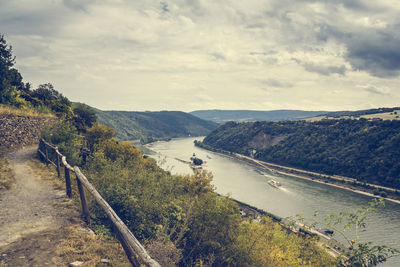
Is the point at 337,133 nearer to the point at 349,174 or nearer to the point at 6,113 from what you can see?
the point at 349,174

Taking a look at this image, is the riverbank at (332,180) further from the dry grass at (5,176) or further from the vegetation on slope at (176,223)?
the dry grass at (5,176)

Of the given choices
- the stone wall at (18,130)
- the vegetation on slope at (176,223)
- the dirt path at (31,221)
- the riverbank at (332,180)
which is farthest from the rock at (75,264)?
the riverbank at (332,180)

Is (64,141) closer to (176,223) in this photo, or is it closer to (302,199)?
(176,223)

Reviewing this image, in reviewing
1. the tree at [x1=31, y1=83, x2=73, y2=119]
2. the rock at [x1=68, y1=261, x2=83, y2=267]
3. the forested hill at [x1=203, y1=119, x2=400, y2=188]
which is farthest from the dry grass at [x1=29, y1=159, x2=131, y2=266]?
the forested hill at [x1=203, y1=119, x2=400, y2=188]

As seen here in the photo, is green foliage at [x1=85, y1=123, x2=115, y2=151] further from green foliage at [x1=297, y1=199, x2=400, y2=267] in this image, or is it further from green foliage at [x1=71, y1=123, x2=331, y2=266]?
green foliage at [x1=297, y1=199, x2=400, y2=267]

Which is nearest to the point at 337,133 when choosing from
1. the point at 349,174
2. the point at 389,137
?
the point at 389,137
